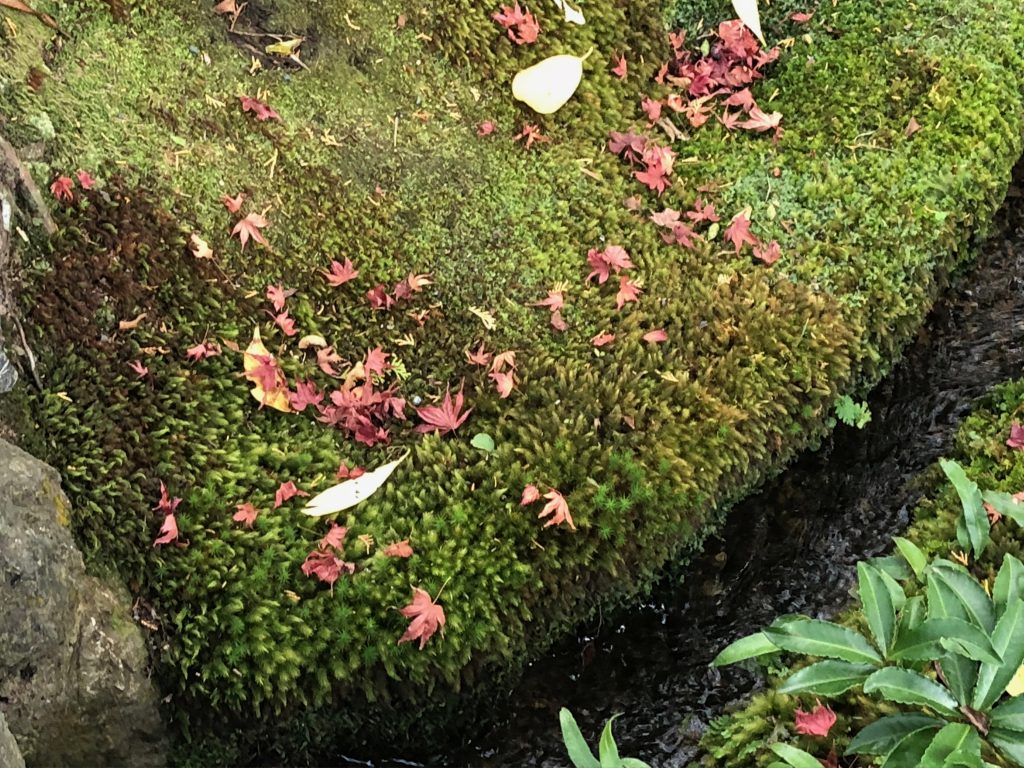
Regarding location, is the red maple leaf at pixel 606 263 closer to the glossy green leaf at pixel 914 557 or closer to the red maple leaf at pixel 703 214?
the red maple leaf at pixel 703 214

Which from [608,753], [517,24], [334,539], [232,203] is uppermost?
[517,24]

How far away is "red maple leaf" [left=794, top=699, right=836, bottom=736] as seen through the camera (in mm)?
2375

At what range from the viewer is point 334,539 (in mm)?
2561

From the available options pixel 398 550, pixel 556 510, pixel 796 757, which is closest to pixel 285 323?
pixel 398 550

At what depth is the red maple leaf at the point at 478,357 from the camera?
2.92m

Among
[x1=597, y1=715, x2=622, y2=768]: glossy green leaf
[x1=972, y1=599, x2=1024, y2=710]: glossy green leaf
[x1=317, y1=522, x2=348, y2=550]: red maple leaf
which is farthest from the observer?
[x1=317, y1=522, x2=348, y2=550]: red maple leaf

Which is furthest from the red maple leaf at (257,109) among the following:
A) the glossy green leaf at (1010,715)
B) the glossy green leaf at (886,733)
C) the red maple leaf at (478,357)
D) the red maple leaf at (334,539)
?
the glossy green leaf at (1010,715)

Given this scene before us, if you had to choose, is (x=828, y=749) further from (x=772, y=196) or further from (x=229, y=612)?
(x=772, y=196)

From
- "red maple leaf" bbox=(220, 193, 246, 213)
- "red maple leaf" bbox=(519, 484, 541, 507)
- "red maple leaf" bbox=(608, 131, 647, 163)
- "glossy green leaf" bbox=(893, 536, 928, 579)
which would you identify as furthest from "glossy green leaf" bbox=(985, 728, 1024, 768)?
"red maple leaf" bbox=(220, 193, 246, 213)

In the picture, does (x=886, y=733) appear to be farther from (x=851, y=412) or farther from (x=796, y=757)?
(x=851, y=412)

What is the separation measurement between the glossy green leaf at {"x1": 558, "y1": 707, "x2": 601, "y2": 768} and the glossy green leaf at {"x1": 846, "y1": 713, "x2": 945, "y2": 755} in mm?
658

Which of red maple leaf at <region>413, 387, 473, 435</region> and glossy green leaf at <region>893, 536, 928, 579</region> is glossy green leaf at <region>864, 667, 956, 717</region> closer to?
glossy green leaf at <region>893, 536, 928, 579</region>

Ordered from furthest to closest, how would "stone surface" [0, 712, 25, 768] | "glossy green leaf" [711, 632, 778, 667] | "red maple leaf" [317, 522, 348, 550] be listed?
"red maple leaf" [317, 522, 348, 550] → "glossy green leaf" [711, 632, 778, 667] → "stone surface" [0, 712, 25, 768]

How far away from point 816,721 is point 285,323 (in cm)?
213
